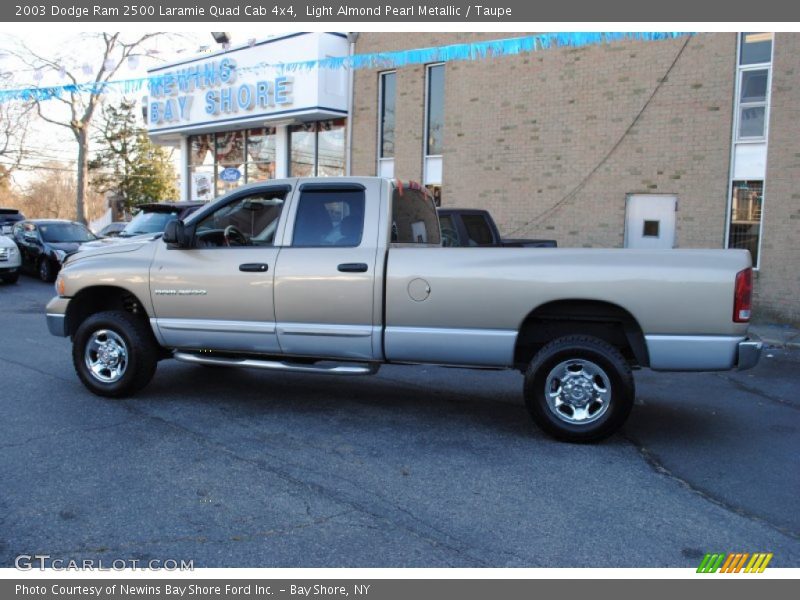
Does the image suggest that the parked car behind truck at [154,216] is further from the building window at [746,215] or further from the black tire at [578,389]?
the building window at [746,215]

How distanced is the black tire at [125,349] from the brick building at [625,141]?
9749 mm

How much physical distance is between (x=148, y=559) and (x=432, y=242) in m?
4.29

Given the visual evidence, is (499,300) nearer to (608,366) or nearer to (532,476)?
(608,366)

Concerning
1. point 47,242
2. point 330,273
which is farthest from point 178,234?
point 47,242

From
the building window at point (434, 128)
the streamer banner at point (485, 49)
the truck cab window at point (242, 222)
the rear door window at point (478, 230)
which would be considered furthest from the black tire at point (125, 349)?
the building window at point (434, 128)

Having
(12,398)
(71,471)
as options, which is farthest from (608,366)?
(12,398)

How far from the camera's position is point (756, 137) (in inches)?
494

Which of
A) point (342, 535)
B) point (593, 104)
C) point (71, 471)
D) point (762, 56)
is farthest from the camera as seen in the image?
point (593, 104)

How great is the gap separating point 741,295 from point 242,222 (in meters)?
4.12

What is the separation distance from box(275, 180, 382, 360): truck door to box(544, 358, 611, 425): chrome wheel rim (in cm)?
143

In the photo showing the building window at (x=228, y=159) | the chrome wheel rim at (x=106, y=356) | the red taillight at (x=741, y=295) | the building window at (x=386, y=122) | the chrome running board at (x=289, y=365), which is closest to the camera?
the red taillight at (x=741, y=295)

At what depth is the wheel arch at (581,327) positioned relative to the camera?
553cm

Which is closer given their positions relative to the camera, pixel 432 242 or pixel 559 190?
pixel 432 242

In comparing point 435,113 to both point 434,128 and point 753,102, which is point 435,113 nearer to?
point 434,128
